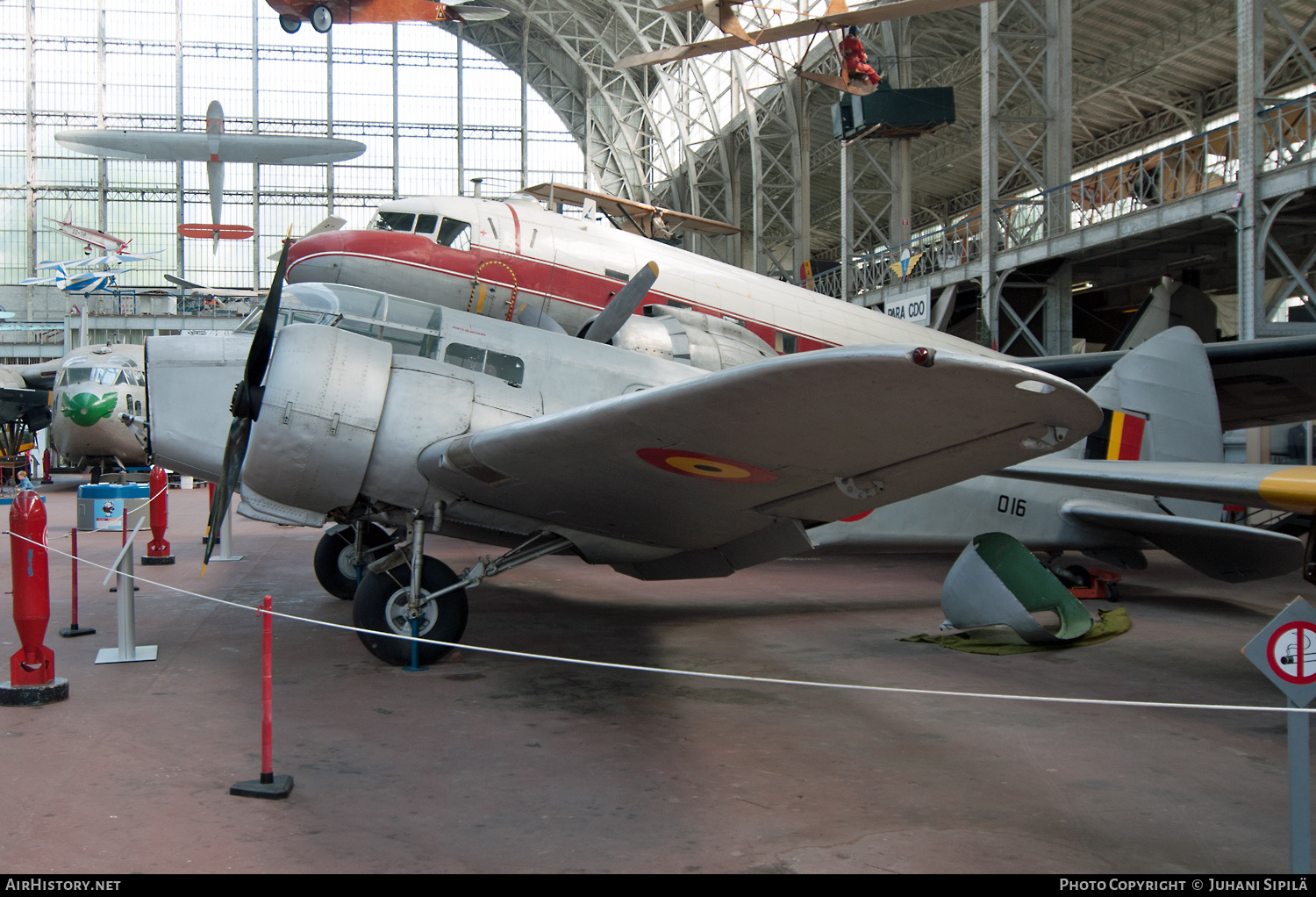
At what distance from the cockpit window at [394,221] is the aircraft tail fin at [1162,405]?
884 cm

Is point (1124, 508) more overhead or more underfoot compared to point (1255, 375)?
more underfoot

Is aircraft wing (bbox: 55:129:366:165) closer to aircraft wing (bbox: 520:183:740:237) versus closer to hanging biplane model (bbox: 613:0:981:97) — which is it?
aircraft wing (bbox: 520:183:740:237)

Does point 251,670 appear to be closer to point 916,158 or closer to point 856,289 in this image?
point 856,289

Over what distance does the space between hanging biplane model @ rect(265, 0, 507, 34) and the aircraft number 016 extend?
2293 cm

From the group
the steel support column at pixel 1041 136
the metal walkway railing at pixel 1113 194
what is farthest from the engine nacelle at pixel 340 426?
the steel support column at pixel 1041 136

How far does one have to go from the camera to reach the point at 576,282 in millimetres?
12289

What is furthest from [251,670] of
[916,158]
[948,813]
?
[916,158]

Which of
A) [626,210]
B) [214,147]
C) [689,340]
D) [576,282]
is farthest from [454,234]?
[214,147]

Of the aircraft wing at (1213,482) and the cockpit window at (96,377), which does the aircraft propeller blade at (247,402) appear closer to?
the aircraft wing at (1213,482)

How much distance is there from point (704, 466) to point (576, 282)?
25.6ft

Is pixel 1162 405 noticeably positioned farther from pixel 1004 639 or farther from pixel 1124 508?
pixel 1004 639

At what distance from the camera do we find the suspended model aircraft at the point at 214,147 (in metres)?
33.9

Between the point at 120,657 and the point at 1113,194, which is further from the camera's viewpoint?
the point at 1113,194

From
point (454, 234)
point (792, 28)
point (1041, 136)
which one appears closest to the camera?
point (454, 234)
